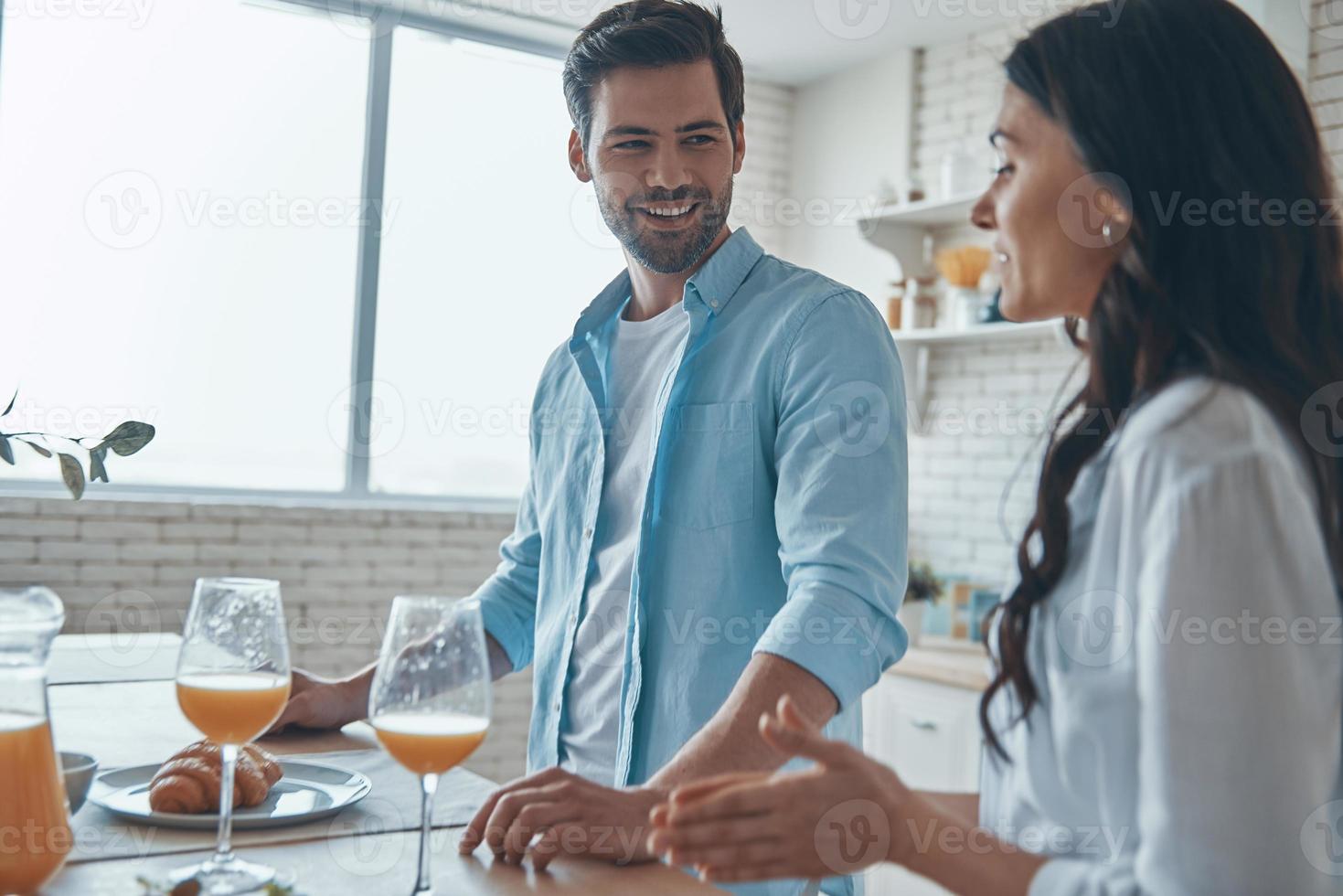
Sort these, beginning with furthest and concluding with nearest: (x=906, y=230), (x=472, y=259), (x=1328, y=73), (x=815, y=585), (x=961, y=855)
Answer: (x=472, y=259)
(x=906, y=230)
(x=1328, y=73)
(x=815, y=585)
(x=961, y=855)

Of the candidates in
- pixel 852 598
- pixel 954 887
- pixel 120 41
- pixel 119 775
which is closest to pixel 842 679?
pixel 852 598

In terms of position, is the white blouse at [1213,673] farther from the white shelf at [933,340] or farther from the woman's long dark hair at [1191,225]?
the white shelf at [933,340]

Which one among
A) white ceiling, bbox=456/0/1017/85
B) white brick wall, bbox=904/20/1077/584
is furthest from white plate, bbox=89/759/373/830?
white ceiling, bbox=456/0/1017/85

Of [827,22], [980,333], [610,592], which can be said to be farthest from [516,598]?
[827,22]

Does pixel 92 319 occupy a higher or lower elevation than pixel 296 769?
higher

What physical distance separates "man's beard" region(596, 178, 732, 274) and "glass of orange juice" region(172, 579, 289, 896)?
986mm

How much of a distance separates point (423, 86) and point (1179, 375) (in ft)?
15.0

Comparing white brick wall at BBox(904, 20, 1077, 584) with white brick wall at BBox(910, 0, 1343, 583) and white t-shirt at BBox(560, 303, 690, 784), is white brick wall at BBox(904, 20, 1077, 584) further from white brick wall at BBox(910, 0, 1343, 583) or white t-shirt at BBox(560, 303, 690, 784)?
white t-shirt at BBox(560, 303, 690, 784)

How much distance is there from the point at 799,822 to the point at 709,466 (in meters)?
0.82

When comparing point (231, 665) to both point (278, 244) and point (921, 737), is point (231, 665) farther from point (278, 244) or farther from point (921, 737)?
point (278, 244)

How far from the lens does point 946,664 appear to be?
4.02 metres

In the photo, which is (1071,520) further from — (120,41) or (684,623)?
(120,41)

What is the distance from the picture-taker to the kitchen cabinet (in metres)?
3.92

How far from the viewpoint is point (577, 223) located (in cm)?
546
